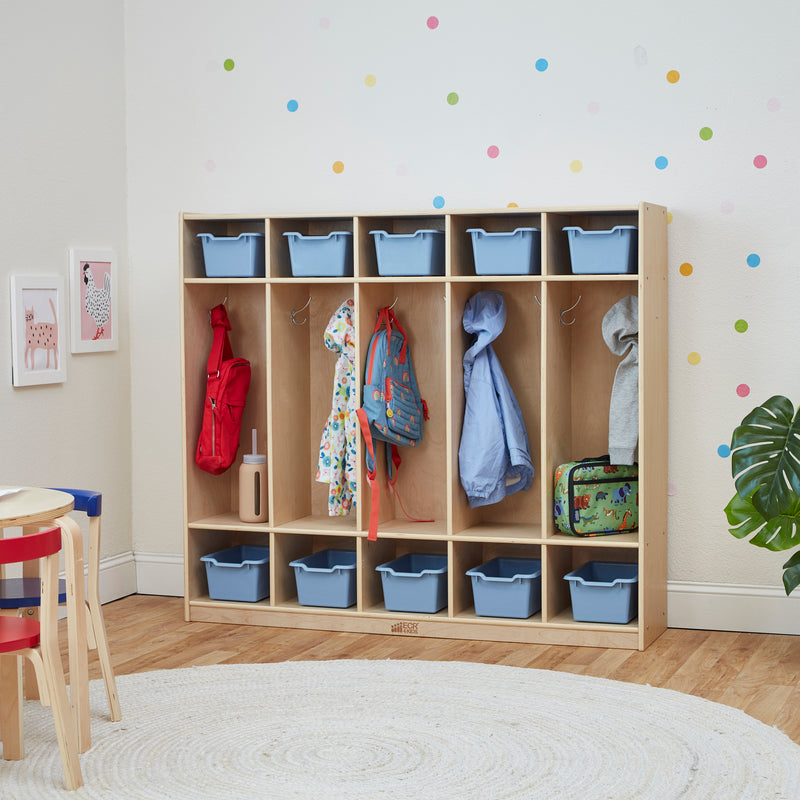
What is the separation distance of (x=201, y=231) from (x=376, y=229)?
2.28ft

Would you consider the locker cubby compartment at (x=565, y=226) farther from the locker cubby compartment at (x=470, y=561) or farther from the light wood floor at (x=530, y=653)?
the light wood floor at (x=530, y=653)

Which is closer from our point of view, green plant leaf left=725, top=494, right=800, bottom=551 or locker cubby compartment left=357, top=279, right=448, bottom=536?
green plant leaf left=725, top=494, right=800, bottom=551

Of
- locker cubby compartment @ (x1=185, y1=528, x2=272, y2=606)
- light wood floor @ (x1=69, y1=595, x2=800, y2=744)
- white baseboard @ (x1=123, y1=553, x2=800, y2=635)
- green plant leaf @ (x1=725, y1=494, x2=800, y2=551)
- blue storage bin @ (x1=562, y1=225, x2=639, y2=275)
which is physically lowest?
light wood floor @ (x1=69, y1=595, x2=800, y2=744)

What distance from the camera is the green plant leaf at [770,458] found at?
11.7ft

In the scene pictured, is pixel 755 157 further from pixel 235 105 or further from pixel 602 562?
pixel 235 105

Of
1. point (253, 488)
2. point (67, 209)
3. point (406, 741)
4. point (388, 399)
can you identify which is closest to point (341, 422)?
point (388, 399)

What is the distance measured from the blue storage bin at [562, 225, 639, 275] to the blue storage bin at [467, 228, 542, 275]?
14 centimetres

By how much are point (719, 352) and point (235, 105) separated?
2.16 m

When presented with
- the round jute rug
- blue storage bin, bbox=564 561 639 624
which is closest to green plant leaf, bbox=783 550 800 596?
blue storage bin, bbox=564 561 639 624

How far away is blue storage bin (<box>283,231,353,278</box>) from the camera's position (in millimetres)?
4137

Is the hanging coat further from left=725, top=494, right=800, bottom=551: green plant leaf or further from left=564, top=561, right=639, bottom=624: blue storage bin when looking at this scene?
left=725, top=494, right=800, bottom=551: green plant leaf

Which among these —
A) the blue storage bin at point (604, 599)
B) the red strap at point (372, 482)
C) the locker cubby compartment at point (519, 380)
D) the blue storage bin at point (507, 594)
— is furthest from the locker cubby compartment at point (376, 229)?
the blue storage bin at point (604, 599)

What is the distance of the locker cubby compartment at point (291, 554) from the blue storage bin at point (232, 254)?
1.01m

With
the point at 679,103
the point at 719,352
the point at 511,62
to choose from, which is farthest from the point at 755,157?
the point at 511,62
